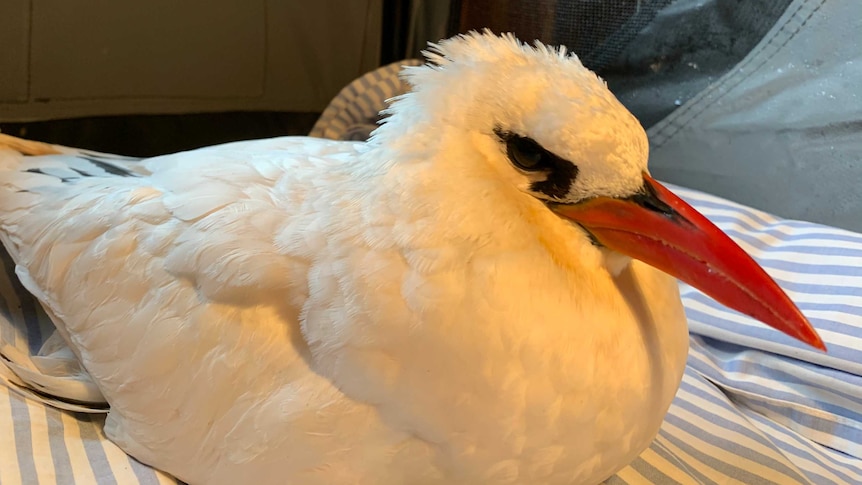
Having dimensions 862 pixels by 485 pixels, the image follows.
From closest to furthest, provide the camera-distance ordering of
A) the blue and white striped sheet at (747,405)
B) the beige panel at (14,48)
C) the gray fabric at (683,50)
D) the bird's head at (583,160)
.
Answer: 1. the bird's head at (583,160)
2. the blue and white striped sheet at (747,405)
3. the beige panel at (14,48)
4. the gray fabric at (683,50)

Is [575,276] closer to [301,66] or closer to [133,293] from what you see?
[133,293]

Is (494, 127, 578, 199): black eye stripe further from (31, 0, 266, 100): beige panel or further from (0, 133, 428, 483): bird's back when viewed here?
(31, 0, 266, 100): beige panel

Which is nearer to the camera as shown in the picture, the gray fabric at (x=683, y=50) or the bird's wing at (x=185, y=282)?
the bird's wing at (x=185, y=282)

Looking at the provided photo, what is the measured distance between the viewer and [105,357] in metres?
0.66

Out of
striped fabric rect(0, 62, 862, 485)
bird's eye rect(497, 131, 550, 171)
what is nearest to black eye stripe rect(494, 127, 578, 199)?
bird's eye rect(497, 131, 550, 171)

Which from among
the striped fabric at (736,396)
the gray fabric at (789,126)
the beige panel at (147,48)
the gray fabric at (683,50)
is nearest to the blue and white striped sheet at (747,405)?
the striped fabric at (736,396)

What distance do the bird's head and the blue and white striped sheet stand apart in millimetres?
318

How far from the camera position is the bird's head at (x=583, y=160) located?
507 mm

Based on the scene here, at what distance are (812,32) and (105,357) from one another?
1.13m

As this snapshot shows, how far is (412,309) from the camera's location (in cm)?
52

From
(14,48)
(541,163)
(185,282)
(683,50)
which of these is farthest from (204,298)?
(683,50)

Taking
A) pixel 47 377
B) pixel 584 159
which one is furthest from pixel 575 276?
pixel 47 377

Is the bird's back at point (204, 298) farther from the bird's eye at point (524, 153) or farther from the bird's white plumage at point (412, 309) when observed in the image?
the bird's eye at point (524, 153)

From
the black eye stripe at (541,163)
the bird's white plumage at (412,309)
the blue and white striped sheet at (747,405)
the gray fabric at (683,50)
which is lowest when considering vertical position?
the blue and white striped sheet at (747,405)
